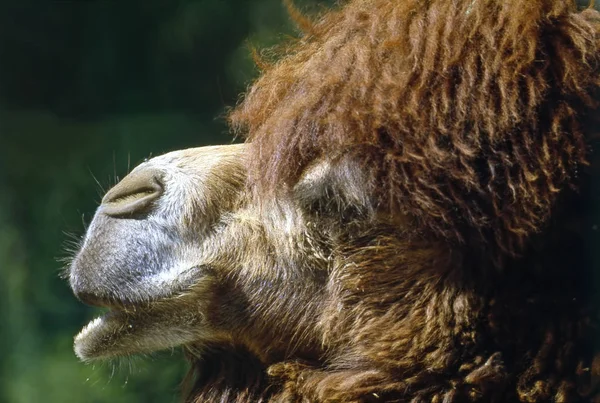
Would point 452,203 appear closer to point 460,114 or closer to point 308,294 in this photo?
point 460,114

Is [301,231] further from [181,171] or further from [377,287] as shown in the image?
[181,171]

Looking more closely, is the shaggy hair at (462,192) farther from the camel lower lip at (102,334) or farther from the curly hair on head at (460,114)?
the camel lower lip at (102,334)

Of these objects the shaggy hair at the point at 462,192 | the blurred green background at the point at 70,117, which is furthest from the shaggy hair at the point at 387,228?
the blurred green background at the point at 70,117

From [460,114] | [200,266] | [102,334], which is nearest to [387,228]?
[460,114]

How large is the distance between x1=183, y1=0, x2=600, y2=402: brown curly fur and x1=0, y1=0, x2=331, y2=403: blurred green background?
266 centimetres

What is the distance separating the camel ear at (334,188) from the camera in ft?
6.20

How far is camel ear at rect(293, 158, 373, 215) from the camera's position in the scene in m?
1.89

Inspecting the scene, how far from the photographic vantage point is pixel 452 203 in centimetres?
178

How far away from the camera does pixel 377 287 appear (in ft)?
6.25

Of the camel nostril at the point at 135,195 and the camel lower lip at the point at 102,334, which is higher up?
the camel nostril at the point at 135,195

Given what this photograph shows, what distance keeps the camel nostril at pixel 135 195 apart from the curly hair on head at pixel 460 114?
0.31 metres

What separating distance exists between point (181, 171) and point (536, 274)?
867 mm

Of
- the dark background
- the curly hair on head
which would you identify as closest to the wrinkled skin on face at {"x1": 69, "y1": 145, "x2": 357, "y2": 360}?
the curly hair on head

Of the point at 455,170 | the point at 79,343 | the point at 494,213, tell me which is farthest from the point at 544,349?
the point at 79,343
